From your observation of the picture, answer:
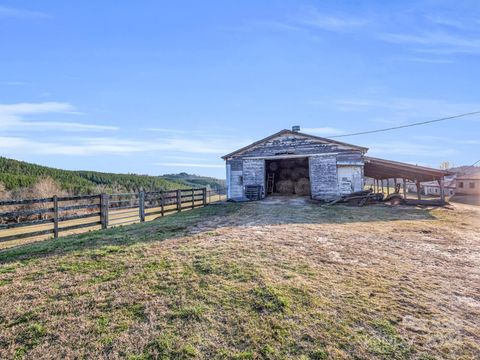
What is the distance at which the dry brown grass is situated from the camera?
10.6 ft

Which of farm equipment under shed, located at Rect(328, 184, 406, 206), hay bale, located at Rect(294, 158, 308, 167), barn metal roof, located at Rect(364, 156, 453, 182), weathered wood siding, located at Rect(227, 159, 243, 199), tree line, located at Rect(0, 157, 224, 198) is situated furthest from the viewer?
tree line, located at Rect(0, 157, 224, 198)

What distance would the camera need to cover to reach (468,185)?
3053 centimetres

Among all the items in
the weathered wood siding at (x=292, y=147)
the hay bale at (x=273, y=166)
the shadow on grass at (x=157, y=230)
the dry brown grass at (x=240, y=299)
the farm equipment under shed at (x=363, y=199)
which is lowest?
the dry brown grass at (x=240, y=299)

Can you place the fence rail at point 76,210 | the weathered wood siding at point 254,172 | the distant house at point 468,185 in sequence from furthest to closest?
the distant house at point 468,185 < the weathered wood siding at point 254,172 < the fence rail at point 76,210

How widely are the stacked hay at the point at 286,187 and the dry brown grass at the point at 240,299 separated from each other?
44.5ft

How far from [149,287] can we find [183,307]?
81cm

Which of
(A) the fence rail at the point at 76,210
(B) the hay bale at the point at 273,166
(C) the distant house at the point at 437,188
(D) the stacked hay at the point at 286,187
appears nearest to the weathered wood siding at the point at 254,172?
(A) the fence rail at the point at 76,210

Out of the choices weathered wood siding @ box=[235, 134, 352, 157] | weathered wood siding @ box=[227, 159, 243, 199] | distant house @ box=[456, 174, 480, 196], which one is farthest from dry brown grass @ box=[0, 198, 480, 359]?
distant house @ box=[456, 174, 480, 196]

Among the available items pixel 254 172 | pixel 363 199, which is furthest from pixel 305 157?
pixel 363 199

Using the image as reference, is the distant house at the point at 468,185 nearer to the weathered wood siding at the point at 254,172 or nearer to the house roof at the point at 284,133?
the house roof at the point at 284,133

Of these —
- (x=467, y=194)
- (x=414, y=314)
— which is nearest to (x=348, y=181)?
(x=414, y=314)

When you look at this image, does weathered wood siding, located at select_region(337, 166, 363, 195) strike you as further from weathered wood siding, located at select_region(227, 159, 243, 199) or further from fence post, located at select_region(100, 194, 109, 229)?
fence post, located at select_region(100, 194, 109, 229)

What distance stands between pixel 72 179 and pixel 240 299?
158 feet

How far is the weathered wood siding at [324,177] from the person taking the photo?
17.1 metres
